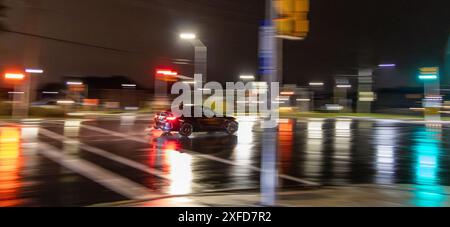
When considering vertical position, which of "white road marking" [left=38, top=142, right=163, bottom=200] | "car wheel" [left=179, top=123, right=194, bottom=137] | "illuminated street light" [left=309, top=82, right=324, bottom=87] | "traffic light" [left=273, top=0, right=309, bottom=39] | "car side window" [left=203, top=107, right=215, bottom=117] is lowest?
"white road marking" [left=38, top=142, right=163, bottom=200]

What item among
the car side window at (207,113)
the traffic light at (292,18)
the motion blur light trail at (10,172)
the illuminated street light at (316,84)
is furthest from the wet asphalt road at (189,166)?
the illuminated street light at (316,84)

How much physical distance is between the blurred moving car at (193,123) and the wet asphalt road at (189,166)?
1705 millimetres

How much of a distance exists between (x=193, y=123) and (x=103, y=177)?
11.4 m

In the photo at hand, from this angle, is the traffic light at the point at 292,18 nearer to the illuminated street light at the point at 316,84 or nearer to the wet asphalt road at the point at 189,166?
the wet asphalt road at the point at 189,166

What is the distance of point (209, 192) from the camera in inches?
366

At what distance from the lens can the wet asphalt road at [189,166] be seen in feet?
30.0

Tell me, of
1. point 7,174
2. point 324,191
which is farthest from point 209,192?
point 7,174

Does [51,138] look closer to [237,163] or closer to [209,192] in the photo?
[237,163]

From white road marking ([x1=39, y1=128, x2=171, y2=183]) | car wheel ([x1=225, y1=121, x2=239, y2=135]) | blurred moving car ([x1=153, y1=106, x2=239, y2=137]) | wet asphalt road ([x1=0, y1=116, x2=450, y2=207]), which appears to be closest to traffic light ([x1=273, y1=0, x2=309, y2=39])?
wet asphalt road ([x1=0, y1=116, x2=450, y2=207])

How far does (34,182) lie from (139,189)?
7.75 ft

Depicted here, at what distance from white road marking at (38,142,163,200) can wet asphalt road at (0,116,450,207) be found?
0.02 m

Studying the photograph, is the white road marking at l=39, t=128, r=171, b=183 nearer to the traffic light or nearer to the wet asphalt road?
the wet asphalt road

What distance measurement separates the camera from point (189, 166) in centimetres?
1284

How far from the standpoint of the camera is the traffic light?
7.72m
